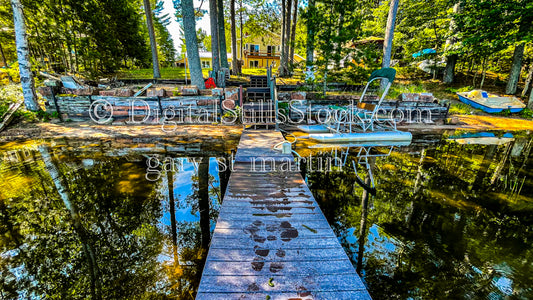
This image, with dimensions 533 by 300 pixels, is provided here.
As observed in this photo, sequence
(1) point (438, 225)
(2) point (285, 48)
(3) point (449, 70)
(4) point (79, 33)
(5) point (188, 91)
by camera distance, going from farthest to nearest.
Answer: (2) point (285, 48) < (3) point (449, 70) < (4) point (79, 33) < (5) point (188, 91) < (1) point (438, 225)

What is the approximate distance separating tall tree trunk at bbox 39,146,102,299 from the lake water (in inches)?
0.7

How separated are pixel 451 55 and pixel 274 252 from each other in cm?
2302

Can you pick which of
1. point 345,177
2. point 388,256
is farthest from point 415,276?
point 345,177

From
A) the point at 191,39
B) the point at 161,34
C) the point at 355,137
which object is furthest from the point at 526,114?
the point at 161,34

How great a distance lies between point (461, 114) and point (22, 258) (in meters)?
19.4

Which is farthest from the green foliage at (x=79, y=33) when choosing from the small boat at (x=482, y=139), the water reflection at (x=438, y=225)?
the small boat at (x=482, y=139)

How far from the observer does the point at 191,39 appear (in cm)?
1223

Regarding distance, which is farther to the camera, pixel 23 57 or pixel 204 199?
pixel 23 57

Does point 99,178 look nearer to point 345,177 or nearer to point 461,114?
point 345,177

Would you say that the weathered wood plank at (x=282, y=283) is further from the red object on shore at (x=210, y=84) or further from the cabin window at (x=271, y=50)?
the cabin window at (x=271, y=50)

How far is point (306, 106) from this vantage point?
39.5ft

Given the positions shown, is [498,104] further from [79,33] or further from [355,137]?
[79,33]

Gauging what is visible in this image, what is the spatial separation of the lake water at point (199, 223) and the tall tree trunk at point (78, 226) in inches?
0.7

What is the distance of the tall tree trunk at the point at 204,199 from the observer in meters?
3.92
